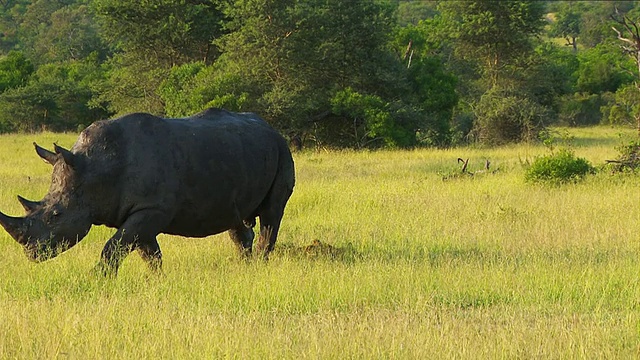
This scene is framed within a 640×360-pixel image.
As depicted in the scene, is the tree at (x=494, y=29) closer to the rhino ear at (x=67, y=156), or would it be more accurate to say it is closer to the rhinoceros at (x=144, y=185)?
the rhinoceros at (x=144, y=185)

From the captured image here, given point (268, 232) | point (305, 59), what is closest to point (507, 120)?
point (305, 59)

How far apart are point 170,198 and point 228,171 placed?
764mm

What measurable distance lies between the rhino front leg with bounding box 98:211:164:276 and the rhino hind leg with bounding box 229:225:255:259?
1.38 m

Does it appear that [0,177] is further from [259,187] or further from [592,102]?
[592,102]

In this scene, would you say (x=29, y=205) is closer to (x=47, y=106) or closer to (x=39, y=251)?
(x=39, y=251)

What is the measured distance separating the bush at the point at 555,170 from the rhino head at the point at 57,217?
962 centimetres

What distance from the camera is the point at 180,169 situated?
25.5 ft

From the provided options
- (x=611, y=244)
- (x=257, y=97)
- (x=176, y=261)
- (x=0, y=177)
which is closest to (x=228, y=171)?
(x=176, y=261)

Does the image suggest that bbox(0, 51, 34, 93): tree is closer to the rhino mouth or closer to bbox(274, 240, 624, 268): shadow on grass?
bbox(274, 240, 624, 268): shadow on grass

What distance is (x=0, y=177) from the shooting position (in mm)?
17328

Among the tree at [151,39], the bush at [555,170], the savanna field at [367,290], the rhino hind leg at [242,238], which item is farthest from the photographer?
the tree at [151,39]

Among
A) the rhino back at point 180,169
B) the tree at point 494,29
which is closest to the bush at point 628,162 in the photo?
the rhino back at point 180,169

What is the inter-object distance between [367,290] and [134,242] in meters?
2.16

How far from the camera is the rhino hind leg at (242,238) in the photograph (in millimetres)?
8922
